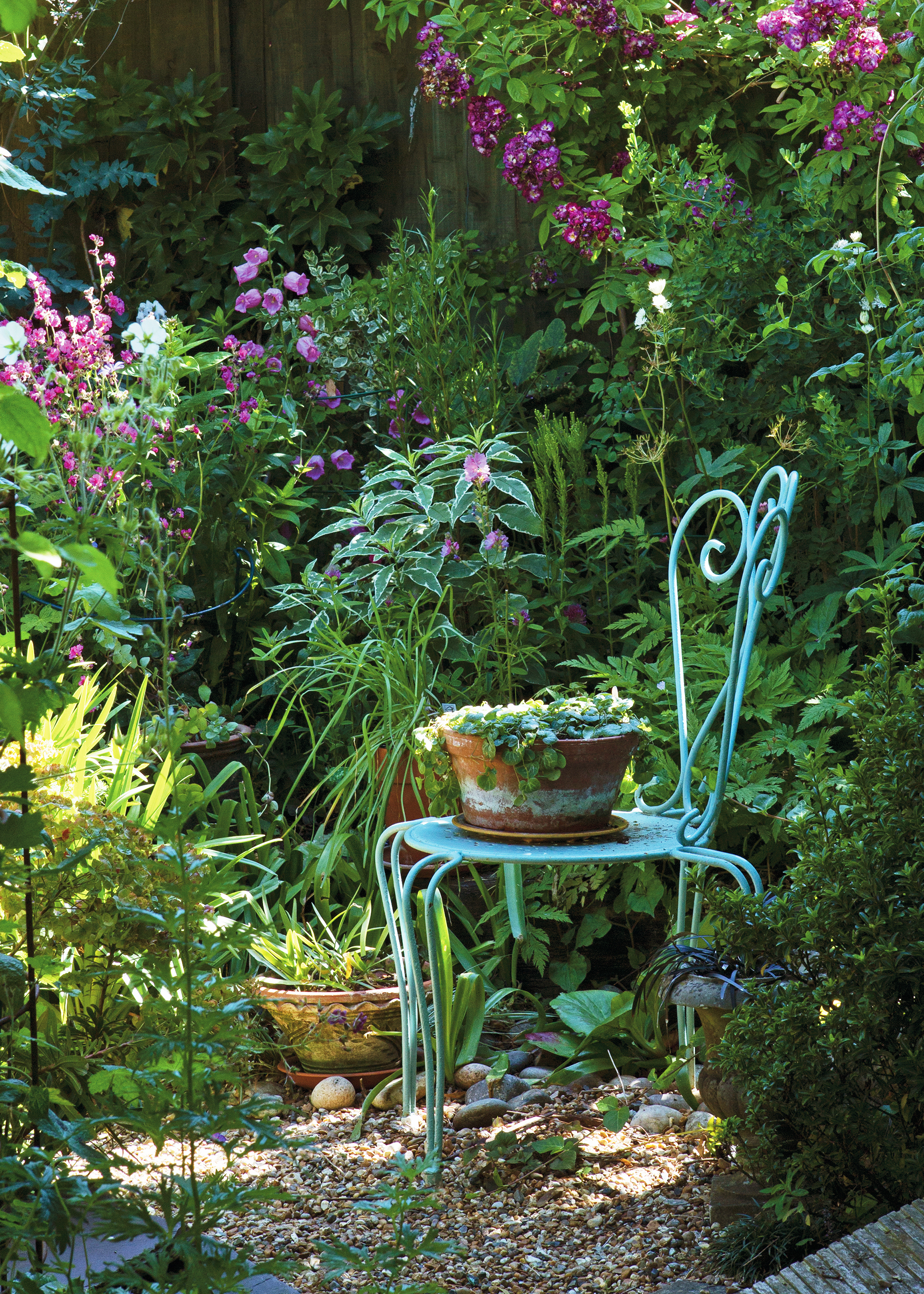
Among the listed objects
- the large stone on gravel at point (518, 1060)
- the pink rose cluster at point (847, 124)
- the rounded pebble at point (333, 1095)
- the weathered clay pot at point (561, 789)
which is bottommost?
the rounded pebble at point (333, 1095)

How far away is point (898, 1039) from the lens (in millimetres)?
1464

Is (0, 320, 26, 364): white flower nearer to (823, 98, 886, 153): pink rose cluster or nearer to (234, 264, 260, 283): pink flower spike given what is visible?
(234, 264, 260, 283): pink flower spike

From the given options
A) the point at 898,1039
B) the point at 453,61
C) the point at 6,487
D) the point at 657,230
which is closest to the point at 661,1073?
the point at 898,1039

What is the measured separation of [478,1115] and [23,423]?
1726mm

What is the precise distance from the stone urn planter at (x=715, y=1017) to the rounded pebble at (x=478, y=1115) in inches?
19.2

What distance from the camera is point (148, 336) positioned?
2.59 metres

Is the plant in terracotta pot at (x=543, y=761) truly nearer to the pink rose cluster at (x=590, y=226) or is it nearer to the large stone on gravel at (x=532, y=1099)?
the large stone on gravel at (x=532, y=1099)

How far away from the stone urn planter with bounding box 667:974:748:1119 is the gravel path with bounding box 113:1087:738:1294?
172 millimetres

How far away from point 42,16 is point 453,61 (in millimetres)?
1620

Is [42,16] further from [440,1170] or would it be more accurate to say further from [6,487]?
[440,1170]

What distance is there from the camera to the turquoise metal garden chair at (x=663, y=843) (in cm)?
195

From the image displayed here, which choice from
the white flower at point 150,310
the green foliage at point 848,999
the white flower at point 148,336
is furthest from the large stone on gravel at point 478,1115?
the white flower at point 150,310

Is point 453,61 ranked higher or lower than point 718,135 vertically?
higher

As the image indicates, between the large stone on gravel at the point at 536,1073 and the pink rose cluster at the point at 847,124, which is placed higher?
the pink rose cluster at the point at 847,124
